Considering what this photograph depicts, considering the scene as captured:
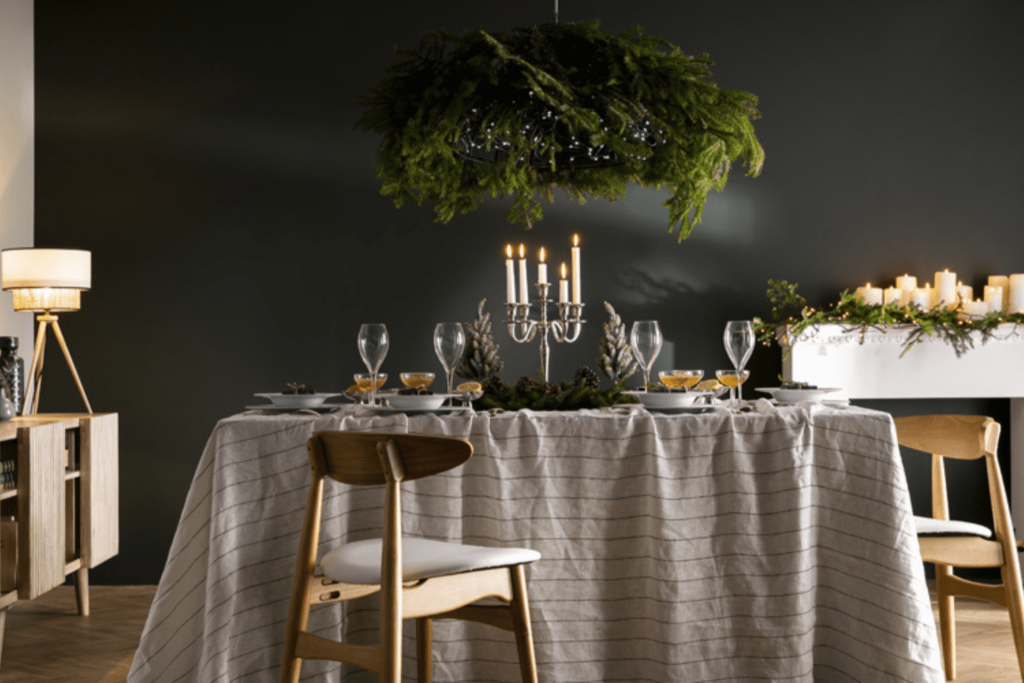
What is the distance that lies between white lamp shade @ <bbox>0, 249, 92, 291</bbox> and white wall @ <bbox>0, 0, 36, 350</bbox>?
2.06ft

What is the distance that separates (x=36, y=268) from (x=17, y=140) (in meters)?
1.04

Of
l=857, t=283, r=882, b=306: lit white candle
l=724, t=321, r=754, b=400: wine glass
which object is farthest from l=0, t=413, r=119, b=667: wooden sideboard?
l=857, t=283, r=882, b=306: lit white candle

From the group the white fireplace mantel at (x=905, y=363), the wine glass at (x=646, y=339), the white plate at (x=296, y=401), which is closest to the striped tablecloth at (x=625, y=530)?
the white plate at (x=296, y=401)

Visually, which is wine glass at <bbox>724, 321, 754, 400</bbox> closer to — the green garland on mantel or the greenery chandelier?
the greenery chandelier

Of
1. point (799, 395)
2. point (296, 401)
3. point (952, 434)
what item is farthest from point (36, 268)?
point (952, 434)

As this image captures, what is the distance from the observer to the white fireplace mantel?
3.89 metres

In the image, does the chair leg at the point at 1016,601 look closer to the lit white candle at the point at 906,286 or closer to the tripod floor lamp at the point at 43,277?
the lit white candle at the point at 906,286

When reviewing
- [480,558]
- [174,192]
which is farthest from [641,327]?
[174,192]

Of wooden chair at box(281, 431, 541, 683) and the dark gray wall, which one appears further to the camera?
the dark gray wall

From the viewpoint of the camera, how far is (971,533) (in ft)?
7.98

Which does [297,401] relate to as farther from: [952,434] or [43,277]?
[952,434]

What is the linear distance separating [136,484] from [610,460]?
9.09ft

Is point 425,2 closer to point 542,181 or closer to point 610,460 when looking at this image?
point 542,181

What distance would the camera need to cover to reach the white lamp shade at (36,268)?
3338 millimetres
